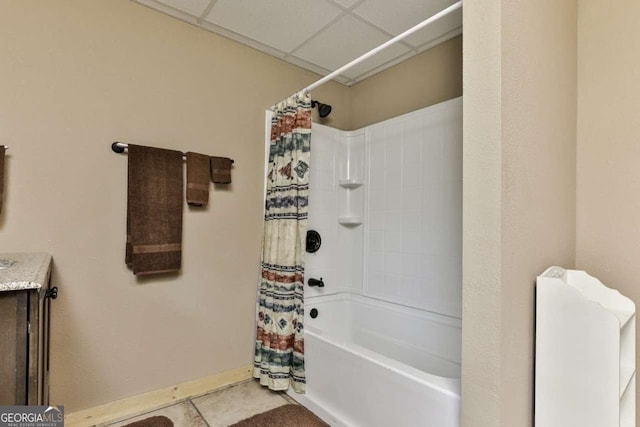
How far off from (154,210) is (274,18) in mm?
1407

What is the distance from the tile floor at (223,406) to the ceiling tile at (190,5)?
2.42m

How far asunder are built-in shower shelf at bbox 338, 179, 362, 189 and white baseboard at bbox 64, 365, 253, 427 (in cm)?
161

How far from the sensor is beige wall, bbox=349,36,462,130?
88.4 inches

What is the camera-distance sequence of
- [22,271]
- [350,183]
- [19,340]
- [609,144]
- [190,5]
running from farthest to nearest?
1. [350,183]
2. [190,5]
3. [609,144]
4. [22,271]
5. [19,340]

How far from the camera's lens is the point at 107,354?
182cm

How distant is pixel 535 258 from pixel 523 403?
517mm

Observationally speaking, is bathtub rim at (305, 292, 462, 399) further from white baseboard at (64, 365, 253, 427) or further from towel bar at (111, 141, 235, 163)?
towel bar at (111, 141, 235, 163)

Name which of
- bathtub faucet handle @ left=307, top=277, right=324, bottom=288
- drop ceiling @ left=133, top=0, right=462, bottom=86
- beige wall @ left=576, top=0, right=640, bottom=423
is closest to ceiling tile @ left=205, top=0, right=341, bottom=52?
drop ceiling @ left=133, top=0, right=462, bottom=86


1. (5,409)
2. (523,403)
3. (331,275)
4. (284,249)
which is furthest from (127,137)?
(523,403)

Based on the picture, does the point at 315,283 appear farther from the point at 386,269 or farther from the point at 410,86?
the point at 410,86

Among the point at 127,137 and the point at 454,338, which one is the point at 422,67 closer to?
the point at 454,338

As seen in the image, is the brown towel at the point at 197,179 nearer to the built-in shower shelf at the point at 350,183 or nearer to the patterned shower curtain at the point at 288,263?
the patterned shower curtain at the point at 288,263

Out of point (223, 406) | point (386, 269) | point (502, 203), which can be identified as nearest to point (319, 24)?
point (502, 203)

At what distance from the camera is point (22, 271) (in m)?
1.09
